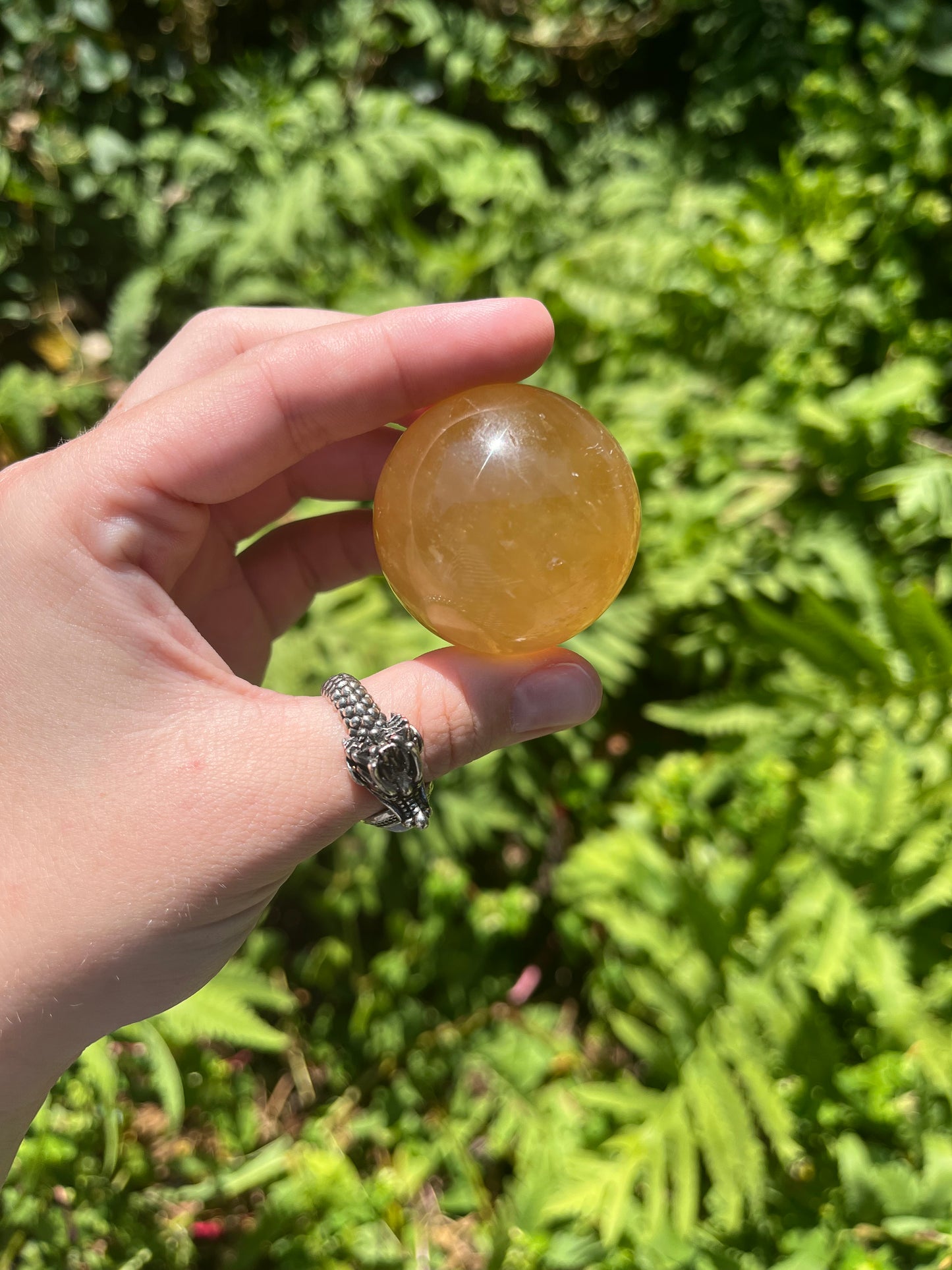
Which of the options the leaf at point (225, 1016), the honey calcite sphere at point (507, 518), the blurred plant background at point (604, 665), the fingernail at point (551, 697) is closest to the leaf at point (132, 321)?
the blurred plant background at point (604, 665)

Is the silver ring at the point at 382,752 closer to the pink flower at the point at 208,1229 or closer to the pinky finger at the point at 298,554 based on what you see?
the pinky finger at the point at 298,554

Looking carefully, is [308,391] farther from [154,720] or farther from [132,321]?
[132,321]

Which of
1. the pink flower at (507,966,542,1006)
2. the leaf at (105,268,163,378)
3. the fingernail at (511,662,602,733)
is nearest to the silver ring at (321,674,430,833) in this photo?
the fingernail at (511,662,602,733)

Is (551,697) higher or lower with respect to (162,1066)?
higher

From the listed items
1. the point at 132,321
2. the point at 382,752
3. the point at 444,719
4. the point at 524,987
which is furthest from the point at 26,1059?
the point at 132,321

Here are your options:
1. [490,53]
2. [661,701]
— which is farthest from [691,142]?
[661,701]

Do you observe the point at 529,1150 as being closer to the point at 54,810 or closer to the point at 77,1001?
the point at 77,1001
